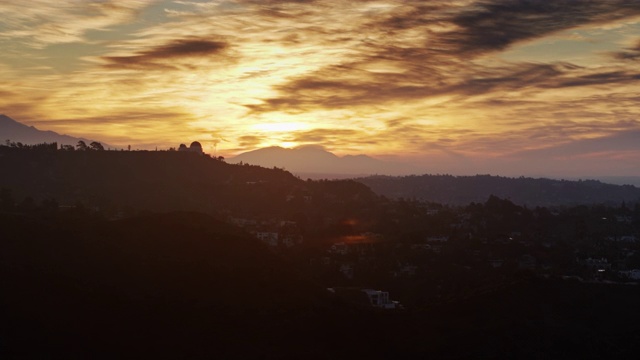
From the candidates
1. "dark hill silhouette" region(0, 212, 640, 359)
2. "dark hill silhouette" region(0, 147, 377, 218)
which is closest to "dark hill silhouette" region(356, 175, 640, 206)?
"dark hill silhouette" region(0, 147, 377, 218)

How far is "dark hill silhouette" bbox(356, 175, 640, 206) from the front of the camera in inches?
5133

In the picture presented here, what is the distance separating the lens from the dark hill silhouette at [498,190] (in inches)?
5133

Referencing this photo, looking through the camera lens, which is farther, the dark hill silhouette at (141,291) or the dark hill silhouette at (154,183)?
the dark hill silhouette at (154,183)

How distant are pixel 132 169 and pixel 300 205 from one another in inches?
643

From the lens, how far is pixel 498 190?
5625 inches

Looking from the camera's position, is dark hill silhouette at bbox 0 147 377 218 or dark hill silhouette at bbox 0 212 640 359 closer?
dark hill silhouette at bbox 0 212 640 359

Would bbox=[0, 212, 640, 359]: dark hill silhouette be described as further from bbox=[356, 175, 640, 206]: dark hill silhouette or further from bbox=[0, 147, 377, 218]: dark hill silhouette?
bbox=[356, 175, 640, 206]: dark hill silhouette

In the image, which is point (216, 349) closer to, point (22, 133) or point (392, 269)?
point (392, 269)

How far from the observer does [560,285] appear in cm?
3142

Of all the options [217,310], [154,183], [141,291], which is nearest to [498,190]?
[154,183]

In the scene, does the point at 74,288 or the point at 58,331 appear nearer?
the point at 58,331

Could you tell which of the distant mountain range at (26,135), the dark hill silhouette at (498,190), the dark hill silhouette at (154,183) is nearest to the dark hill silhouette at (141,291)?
the dark hill silhouette at (154,183)

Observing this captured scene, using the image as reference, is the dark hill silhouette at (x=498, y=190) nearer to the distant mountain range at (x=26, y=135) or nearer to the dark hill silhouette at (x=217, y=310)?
the distant mountain range at (x=26, y=135)

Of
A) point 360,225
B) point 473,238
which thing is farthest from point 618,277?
point 360,225
